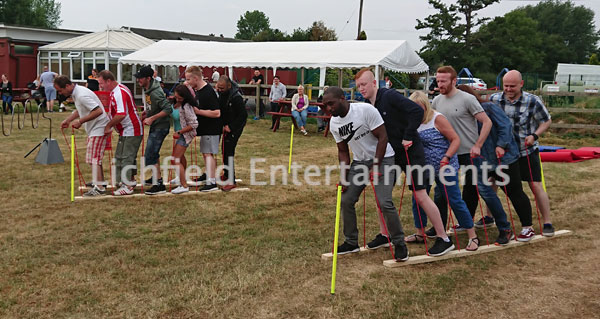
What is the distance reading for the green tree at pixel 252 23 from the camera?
113 meters

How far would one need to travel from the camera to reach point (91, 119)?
23.8 feet

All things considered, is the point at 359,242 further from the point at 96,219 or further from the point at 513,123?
the point at 96,219

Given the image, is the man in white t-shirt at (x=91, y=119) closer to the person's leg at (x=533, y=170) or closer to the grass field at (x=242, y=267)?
the grass field at (x=242, y=267)

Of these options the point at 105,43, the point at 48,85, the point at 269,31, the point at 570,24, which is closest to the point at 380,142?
the point at 48,85

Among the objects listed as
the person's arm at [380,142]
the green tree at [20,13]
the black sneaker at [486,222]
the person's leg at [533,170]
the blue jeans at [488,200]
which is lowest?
the black sneaker at [486,222]

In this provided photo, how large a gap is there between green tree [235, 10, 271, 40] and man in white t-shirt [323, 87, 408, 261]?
364ft

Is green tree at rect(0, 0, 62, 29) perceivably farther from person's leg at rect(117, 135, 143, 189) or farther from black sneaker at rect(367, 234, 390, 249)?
black sneaker at rect(367, 234, 390, 249)

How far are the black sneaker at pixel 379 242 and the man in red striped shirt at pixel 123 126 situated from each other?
11.8 ft

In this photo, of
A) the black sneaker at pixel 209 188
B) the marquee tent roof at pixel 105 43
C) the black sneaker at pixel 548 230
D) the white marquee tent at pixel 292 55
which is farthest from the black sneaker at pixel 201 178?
the marquee tent roof at pixel 105 43

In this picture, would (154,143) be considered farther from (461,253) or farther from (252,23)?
(252,23)

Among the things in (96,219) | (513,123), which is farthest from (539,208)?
(96,219)

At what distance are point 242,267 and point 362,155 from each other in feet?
4.68

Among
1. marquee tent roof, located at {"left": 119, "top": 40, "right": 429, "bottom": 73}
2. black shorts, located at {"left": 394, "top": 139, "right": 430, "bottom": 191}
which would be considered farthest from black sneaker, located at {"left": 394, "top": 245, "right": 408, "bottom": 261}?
marquee tent roof, located at {"left": 119, "top": 40, "right": 429, "bottom": 73}

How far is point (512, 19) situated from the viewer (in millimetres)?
68250
